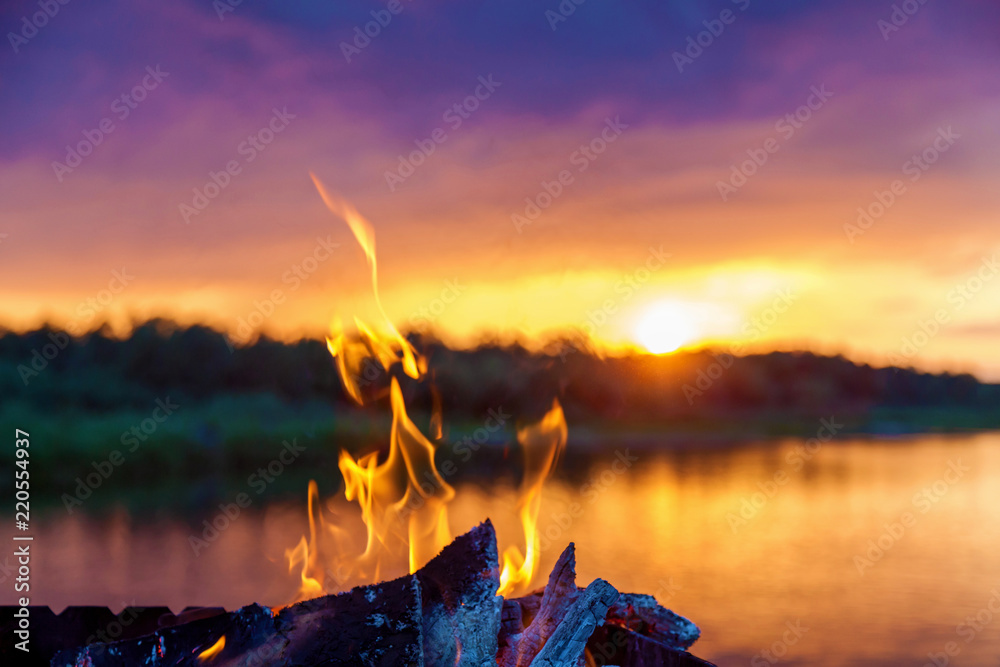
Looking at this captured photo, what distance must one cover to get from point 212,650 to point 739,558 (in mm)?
8327

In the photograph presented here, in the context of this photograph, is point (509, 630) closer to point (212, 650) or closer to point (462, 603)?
point (462, 603)

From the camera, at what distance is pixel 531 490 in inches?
182

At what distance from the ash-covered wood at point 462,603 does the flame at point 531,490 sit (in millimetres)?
908

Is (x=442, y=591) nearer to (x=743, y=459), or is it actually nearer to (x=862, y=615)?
(x=862, y=615)

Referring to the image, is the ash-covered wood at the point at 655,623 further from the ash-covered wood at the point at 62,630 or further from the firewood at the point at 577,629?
the ash-covered wood at the point at 62,630

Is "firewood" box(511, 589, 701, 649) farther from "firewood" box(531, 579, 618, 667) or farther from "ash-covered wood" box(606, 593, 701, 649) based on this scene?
"firewood" box(531, 579, 618, 667)

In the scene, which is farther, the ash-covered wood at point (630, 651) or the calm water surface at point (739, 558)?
the calm water surface at point (739, 558)

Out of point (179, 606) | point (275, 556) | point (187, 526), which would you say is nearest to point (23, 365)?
point (187, 526)

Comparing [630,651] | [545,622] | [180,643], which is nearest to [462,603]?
[545,622]

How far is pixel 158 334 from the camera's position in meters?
24.1

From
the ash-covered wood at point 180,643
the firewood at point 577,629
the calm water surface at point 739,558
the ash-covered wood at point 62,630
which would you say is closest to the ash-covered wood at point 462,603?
Result: the firewood at point 577,629

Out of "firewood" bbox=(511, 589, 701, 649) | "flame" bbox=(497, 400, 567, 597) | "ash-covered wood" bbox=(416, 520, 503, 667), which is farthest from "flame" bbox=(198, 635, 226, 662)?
"firewood" bbox=(511, 589, 701, 649)

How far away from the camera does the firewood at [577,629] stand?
331 cm

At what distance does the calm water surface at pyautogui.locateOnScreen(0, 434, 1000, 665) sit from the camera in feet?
23.5
